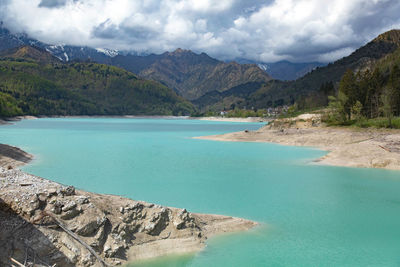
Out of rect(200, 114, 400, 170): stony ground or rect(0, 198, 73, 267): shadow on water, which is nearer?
rect(0, 198, 73, 267): shadow on water

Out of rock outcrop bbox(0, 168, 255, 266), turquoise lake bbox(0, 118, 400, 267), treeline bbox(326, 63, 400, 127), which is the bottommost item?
turquoise lake bbox(0, 118, 400, 267)

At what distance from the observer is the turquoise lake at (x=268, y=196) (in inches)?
581

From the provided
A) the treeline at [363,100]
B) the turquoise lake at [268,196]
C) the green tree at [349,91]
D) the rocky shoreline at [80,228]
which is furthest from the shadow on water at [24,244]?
the green tree at [349,91]

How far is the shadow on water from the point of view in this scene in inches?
446

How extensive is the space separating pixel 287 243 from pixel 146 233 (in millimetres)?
6329

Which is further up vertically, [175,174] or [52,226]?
[52,226]

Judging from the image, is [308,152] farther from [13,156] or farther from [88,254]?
[88,254]

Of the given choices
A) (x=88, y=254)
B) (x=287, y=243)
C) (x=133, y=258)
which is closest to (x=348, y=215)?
(x=287, y=243)

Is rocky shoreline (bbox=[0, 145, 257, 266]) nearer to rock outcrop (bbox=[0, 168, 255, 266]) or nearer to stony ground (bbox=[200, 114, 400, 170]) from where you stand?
rock outcrop (bbox=[0, 168, 255, 266])

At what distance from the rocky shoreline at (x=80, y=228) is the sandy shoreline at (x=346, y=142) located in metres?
28.6

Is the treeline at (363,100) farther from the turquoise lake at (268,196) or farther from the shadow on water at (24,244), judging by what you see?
the shadow on water at (24,244)

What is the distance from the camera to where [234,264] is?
1369 cm

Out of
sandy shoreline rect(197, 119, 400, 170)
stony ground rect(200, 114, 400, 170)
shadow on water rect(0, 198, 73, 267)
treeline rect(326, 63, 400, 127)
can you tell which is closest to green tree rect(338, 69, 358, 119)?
treeline rect(326, 63, 400, 127)

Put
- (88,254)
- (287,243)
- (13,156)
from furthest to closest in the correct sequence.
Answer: (13,156) < (287,243) < (88,254)
